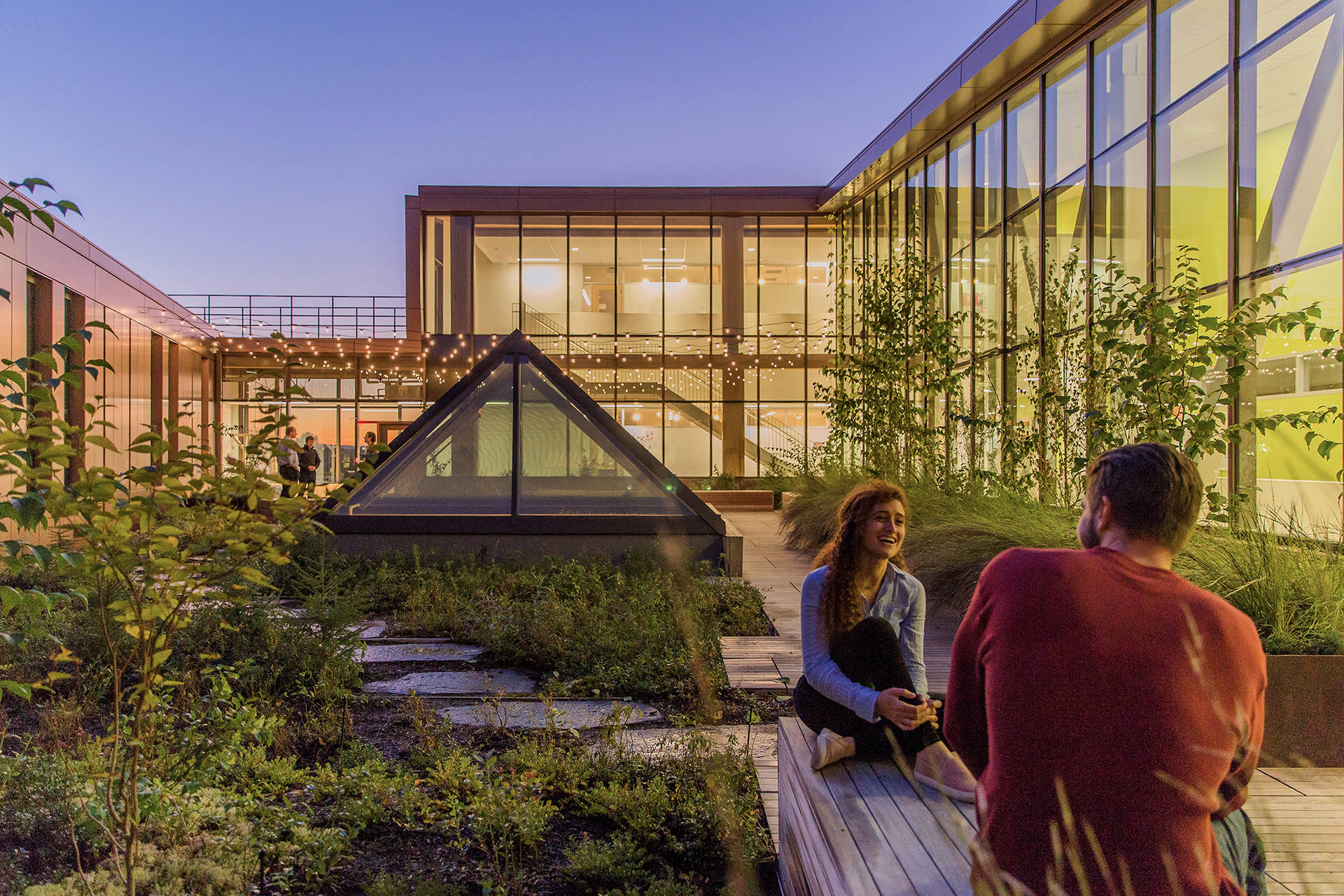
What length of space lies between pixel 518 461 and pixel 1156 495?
7.68 metres

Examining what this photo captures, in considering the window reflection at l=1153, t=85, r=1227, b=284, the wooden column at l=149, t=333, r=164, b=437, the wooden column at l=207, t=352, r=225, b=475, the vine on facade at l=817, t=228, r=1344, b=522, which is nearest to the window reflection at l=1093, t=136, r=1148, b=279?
the vine on facade at l=817, t=228, r=1344, b=522

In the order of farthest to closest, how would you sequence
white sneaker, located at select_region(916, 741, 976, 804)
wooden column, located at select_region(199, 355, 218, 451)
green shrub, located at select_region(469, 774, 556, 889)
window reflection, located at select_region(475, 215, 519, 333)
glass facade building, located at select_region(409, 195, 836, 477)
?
window reflection, located at select_region(475, 215, 519, 333) → glass facade building, located at select_region(409, 195, 836, 477) → wooden column, located at select_region(199, 355, 218, 451) → green shrub, located at select_region(469, 774, 556, 889) → white sneaker, located at select_region(916, 741, 976, 804)

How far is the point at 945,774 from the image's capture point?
2.42 meters

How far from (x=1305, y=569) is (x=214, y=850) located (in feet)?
15.4

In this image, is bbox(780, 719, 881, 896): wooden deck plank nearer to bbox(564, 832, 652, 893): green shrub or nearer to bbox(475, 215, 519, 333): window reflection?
bbox(564, 832, 652, 893): green shrub

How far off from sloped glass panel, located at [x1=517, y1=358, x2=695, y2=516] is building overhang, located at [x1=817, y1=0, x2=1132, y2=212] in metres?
7.41

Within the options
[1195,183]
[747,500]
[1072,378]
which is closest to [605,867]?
[1072,378]

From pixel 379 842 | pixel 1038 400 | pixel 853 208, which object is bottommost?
pixel 379 842

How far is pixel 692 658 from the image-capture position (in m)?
5.34

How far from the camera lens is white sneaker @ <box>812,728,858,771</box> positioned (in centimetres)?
251

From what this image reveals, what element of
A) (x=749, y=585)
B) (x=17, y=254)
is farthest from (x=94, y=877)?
(x=17, y=254)

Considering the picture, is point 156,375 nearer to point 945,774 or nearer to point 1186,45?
point 1186,45

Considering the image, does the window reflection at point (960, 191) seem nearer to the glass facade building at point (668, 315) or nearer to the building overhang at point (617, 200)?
the building overhang at point (617, 200)

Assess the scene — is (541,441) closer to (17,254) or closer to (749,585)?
(749,585)
